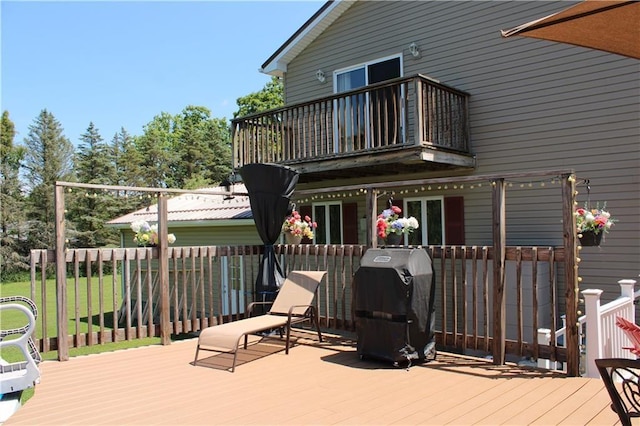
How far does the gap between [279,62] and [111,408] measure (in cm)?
973

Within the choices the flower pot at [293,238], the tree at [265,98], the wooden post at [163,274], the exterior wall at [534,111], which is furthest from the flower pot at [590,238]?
the tree at [265,98]

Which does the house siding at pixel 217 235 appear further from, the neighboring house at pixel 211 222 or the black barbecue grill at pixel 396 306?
the black barbecue grill at pixel 396 306

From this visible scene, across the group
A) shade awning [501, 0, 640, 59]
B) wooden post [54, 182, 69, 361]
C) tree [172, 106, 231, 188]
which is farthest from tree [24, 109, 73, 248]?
shade awning [501, 0, 640, 59]

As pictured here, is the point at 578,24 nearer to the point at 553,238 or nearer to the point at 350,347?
the point at 350,347

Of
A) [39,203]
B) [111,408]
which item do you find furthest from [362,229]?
[39,203]

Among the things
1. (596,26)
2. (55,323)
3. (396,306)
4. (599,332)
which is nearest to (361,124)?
(396,306)

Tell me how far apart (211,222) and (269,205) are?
6.11 meters

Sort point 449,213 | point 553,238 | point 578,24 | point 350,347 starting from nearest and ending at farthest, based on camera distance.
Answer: point 578,24
point 350,347
point 553,238
point 449,213

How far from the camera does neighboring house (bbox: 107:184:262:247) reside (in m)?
12.8

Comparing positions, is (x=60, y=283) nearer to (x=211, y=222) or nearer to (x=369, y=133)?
(x=369, y=133)

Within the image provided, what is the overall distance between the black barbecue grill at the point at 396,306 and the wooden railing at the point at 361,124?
3267 millimetres

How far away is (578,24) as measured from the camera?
3.27 metres

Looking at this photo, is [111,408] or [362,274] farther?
[362,274]

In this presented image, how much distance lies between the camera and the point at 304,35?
11.5 meters
